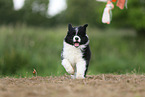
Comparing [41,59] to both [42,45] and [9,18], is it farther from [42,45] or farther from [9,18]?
[9,18]

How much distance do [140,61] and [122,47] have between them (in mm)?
3404

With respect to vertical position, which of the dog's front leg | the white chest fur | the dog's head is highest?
the dog's head

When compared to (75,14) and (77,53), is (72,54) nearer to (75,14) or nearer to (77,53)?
(77,53)

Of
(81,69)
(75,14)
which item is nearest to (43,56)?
(81,69)

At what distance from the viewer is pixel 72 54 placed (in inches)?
204

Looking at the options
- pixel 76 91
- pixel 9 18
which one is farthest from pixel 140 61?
pixel 9 18

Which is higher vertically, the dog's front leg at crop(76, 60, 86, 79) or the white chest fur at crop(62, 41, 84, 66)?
the white chest fur at crop(62, 41, 84, 66)

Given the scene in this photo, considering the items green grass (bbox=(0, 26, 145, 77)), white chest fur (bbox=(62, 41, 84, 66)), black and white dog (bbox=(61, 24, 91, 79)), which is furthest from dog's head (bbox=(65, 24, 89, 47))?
green grass (bbox=(0, 26, 145, 77))

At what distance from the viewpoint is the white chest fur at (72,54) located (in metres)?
5.14

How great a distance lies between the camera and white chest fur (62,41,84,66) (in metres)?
5.14

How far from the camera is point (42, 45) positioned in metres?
12.2

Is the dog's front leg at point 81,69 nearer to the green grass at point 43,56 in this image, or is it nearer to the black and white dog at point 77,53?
the black and white dog at point 77,53

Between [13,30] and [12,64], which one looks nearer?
[12,64]

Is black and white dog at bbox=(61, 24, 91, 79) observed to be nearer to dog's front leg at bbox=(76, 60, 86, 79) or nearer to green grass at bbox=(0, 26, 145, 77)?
dog's front leg at bbox=(76, 60, 86, 79)
